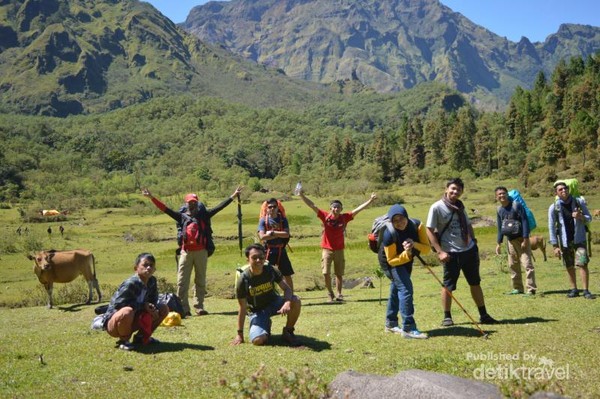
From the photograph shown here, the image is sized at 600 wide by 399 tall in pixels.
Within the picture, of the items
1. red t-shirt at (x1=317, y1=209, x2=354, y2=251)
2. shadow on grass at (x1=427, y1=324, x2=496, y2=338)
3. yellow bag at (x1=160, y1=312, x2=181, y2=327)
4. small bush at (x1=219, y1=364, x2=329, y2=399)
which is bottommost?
yellow bag at (x1=160, y1=312, x2=181, y2=327)

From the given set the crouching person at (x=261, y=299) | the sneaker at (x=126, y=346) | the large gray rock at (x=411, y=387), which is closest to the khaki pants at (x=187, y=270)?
the sneaker at (x=126, y=346)

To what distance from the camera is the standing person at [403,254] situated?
329 inches

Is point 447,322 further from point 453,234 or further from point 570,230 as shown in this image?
point 570,230

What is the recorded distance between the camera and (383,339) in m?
8.50

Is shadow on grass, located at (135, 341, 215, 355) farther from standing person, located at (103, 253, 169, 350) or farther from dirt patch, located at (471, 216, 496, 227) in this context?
dirt patch, located at (471, 216, 496, 227)

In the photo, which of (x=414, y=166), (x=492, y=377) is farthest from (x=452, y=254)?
(x=414, y=166)

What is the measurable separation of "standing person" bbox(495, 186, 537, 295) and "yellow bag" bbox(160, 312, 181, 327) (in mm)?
7114

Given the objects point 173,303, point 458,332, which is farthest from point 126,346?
point 458,332

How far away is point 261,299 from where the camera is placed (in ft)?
28.2

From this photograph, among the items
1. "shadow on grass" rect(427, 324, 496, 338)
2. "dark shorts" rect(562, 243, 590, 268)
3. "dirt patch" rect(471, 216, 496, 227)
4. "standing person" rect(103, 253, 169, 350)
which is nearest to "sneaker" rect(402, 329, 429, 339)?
"shadow on grass" rect(427, 324, 496, 338)

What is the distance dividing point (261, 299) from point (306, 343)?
3.36 feet

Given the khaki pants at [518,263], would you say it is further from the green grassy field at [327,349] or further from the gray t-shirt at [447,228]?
the gray t-shirt at [447,228]

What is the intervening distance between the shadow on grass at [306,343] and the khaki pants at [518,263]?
19.4 feet

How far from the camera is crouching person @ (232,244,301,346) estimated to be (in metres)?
8.35
